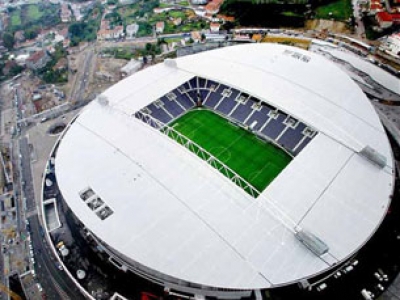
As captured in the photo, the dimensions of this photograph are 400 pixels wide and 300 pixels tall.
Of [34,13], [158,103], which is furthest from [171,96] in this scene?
[34,13]

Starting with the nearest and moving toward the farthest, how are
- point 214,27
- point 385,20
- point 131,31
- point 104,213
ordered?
point 104,213
point 385,20
point 214,27
point 131,31

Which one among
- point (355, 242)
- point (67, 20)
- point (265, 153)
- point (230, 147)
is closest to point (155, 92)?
point (230, 147)

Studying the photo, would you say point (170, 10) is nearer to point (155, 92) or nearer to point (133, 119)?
point (155, 92)

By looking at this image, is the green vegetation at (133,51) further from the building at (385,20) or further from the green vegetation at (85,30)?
the building at (385,20)

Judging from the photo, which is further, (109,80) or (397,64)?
(109,80)

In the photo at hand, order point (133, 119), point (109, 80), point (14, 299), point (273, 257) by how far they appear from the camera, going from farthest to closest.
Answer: point (109, 80) → point (133, 119) → point (14, 299) → point (273, 257)

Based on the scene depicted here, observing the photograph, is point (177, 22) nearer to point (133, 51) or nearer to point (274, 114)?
point (133, 51)
